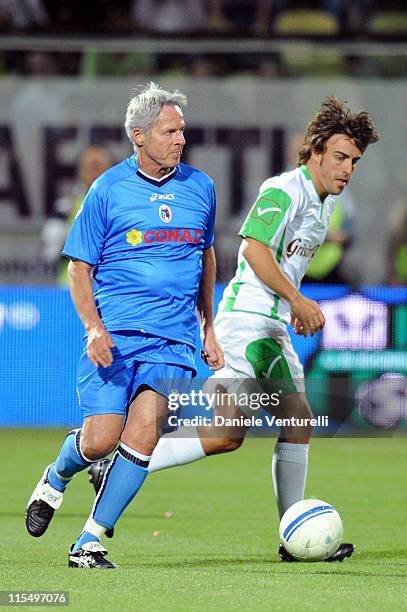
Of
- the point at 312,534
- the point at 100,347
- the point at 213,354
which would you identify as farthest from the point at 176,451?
the point at 100,347

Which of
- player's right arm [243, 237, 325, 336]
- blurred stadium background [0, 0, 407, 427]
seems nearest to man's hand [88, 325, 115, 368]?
player's right arm [243, 237, 325, 336]

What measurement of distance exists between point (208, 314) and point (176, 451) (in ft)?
3.11

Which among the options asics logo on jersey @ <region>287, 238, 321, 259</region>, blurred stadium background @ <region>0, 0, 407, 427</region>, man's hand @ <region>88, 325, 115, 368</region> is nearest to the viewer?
man's hand @ <region>88, 325, 115, 368</region>

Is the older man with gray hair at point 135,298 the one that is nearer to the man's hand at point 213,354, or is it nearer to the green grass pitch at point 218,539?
the man's hand at point 213,354

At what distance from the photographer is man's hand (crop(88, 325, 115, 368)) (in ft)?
19.7

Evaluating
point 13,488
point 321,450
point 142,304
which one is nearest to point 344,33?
point 321,450

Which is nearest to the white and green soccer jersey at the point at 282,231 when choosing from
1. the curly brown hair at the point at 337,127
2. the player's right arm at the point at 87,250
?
the curly brown hair at the point at 337,127

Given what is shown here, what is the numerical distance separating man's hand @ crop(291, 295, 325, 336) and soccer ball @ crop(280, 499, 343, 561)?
826 millimetres

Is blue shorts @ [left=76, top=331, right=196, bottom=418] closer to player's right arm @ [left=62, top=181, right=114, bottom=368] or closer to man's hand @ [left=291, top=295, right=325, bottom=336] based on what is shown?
player's right arm @ [left=62, top=181, right=114, bottom=368]

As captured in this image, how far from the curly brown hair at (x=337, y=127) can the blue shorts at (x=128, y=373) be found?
130cm

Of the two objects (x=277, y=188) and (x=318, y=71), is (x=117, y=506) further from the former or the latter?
(x=318, y=71)

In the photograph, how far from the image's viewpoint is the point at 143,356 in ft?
20.5

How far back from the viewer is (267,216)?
6.71 meters

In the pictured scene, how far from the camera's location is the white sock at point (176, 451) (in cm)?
719
